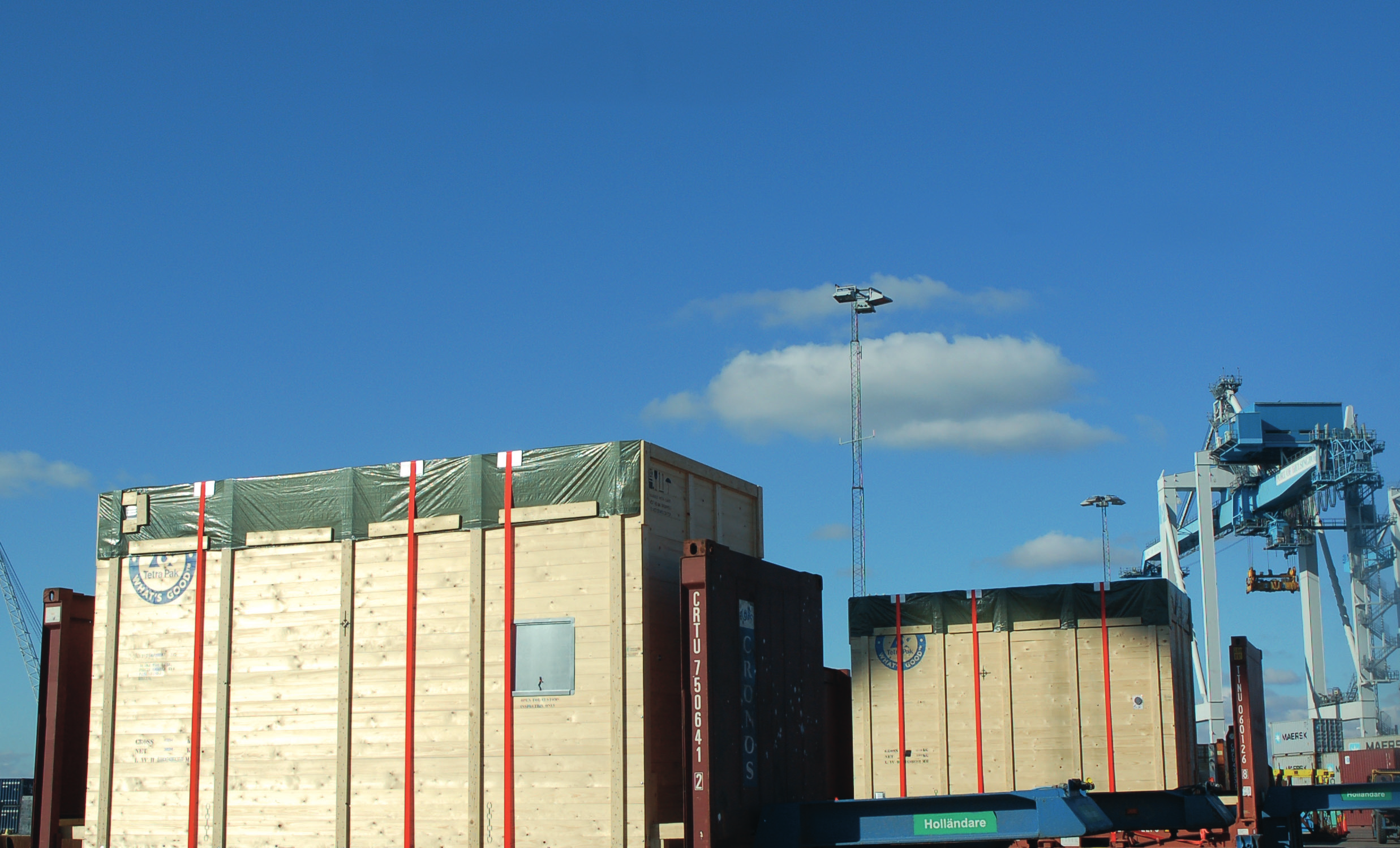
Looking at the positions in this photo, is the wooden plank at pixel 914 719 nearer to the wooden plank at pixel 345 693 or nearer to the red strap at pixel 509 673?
the red strap at pixel 509 673

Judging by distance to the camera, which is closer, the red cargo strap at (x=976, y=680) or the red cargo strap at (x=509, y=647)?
the red cargo strap at (x=509, y=647)

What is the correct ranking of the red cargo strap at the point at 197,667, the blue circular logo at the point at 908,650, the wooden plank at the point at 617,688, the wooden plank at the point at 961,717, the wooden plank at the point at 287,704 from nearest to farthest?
the wooden plank at the point at 617,688
the wooden plank at the point at 287,704
the red cargo strap at the point at 197,667
the wooden plank at the point at 961,717
the blue circular logo at the point at 908,650

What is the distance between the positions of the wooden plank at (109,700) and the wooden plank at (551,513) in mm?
4021

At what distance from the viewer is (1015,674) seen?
16.8 meters

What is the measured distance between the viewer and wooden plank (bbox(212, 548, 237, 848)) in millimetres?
11430

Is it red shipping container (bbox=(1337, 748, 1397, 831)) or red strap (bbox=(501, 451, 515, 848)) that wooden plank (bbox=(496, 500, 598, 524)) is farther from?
red shipping container (bbox=(1337, 748, 1397, 831))

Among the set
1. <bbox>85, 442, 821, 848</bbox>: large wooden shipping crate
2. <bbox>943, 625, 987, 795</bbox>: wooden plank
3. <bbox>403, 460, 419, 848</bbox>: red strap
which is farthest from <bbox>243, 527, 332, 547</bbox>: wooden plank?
<bbox>943, 625, 987, 795</bbox>: wooden plank

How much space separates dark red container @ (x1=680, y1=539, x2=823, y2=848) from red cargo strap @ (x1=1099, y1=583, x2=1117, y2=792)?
5.13 m

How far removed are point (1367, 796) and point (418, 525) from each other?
34.5ft

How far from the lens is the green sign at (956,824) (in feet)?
34.1

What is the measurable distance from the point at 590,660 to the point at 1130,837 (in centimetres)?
772

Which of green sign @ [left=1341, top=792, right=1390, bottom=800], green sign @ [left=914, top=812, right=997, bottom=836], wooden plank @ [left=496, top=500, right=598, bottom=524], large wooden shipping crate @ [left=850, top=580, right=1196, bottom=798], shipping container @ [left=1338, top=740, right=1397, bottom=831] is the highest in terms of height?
wooden plank @ [left=496, top=500, right=598, bottom=524]

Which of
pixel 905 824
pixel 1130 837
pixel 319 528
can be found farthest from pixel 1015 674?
pixel 319 528

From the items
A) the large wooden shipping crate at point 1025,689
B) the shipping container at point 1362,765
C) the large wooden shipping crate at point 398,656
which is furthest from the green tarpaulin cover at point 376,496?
the shipping container at point 1362,765
